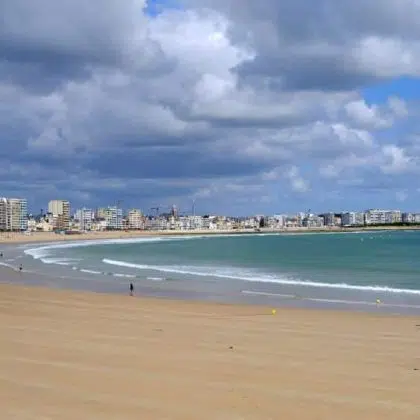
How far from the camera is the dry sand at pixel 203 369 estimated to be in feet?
18.6

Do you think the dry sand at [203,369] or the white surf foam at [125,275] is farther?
the white surf foam at [125,275]

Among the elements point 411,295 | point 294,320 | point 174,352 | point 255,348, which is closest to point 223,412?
point 174,352

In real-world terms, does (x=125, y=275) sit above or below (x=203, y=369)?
below

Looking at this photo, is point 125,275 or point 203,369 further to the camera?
point 125,275

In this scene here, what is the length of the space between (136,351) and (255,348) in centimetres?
179

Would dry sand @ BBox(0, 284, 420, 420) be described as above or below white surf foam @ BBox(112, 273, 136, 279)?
above

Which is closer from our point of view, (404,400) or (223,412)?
(223,412)

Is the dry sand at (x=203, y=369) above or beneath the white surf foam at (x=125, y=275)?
above

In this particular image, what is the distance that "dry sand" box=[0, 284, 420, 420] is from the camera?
5668 mm

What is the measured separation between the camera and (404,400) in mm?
6062

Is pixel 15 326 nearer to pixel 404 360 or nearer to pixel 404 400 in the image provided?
pixel 404 360

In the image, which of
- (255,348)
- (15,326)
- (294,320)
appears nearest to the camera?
(255,348)

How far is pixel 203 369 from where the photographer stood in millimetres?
7422

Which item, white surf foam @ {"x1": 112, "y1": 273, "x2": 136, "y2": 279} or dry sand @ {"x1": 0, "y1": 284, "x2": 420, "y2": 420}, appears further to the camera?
white surf foam @ {"x1": 112, "y1": 273, "x2": 136, "y2": 279}
